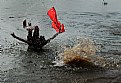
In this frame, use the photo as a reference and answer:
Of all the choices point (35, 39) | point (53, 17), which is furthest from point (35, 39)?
point (53, 17)

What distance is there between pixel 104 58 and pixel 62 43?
5.81 meters

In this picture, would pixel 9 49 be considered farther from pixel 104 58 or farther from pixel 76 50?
pixel 104 58

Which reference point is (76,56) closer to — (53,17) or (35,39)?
(53,17)

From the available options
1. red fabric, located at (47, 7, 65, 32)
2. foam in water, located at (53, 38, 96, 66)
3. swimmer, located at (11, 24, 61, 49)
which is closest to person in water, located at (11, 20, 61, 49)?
swimmer, located at (11, 24, 61, 49)

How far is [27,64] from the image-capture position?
613 inches

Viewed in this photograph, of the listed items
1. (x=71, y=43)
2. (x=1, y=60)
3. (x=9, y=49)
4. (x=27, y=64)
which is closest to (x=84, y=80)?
(x=27, y=64)

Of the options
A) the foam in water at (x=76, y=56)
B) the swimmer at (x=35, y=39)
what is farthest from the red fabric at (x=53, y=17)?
the foam in water at (x=76, y=56)

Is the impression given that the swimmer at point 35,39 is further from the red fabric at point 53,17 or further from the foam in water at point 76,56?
the foam in water at point 76,56

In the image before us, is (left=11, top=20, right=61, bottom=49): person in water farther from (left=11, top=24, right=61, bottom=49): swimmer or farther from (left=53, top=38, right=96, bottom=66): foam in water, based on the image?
(left=53, top=38, right=96, bottom=66): foam in water

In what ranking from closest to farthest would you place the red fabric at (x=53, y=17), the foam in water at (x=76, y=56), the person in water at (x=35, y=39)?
the foam in water at (x=76, y=56), the red fabric at (x=53, y=17), the person in water at (x=35, y=39)

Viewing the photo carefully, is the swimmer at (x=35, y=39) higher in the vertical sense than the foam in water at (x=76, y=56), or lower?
higher

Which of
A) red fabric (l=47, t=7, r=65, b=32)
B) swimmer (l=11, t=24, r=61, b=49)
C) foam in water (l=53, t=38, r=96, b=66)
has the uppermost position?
red fabric (l=47, t=7, r=65, b=32)

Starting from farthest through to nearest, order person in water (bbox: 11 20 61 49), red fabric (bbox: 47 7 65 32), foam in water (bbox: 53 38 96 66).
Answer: person in water (bbox: 11 20 61 49) < red fabric (bbox: 47 7 65 32) < foam in water (bbox: 53 38 96 66)

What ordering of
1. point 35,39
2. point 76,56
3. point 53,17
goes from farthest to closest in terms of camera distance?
1. point 35,39
2. point 53,17
3. point 76,56
